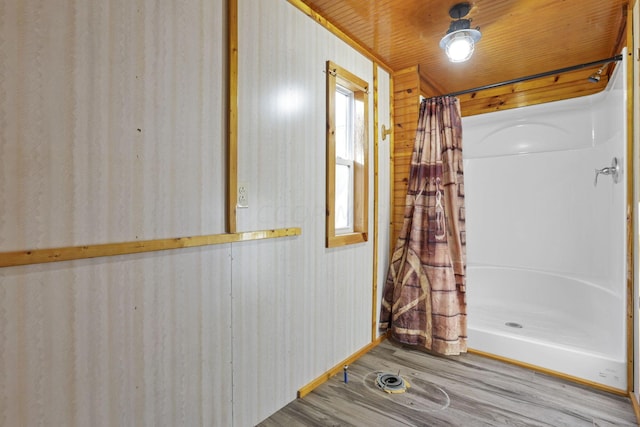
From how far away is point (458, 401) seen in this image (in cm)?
188

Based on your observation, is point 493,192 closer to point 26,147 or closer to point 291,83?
point 291,83

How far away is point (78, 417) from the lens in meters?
1.05

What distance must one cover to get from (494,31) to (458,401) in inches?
98.1

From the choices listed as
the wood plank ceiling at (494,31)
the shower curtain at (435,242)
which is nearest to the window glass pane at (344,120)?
the wood plank ceiling at (494,31)

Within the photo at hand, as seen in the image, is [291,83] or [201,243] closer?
[201,243]

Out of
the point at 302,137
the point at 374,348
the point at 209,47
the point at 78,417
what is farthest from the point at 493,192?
the point at 78,417

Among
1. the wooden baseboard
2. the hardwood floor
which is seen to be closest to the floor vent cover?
the hardwood floor

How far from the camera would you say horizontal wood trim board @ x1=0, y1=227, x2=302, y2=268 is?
940mm

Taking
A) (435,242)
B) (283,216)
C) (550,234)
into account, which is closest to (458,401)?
(435,242)

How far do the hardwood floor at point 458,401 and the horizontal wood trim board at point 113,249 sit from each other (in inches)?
40.7

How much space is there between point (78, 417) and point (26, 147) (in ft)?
2.94

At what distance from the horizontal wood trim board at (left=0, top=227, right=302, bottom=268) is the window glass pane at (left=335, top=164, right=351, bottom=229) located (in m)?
0.94

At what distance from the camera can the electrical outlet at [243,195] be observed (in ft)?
5.11

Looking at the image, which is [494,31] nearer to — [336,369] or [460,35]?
[460,35]
